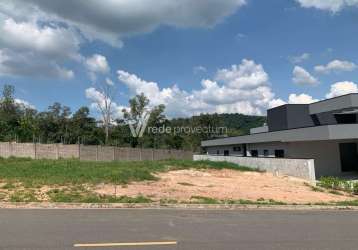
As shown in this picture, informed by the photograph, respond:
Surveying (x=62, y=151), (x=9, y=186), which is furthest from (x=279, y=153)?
(x=9, y=186)

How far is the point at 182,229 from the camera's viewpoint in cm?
927

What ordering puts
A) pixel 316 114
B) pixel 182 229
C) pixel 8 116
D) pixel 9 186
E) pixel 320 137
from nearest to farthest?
pixel 182 229 < pixel 9 186 < pixel 320 137 < pixel 316 114 < pixel 8 116

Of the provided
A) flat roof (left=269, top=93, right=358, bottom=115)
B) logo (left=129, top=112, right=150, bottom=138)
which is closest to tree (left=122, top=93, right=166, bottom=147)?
logo (left=129, top=112, right=150, bottom=138)

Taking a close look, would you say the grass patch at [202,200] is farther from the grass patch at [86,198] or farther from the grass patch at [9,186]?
the grass patch at [9,186]

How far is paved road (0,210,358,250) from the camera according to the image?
7713mm

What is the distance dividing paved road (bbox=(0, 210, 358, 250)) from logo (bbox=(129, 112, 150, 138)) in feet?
191

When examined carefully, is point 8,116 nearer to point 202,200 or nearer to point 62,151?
point 62,151

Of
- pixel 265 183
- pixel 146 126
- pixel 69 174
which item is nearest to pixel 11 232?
pixel 69 174

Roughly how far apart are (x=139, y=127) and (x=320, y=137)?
4863 centimetres

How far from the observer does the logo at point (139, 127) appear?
70.1 metres

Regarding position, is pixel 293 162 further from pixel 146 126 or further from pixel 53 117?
pixel 53 117

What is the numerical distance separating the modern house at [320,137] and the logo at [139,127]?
34389mm

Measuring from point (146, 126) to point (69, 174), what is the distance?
168ft

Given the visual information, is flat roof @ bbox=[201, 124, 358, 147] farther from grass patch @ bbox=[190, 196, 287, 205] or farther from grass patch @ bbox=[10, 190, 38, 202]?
grass patch @ bbox=[10, 190, 38, 202]
